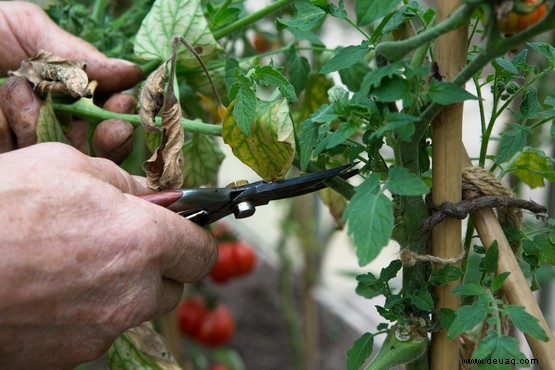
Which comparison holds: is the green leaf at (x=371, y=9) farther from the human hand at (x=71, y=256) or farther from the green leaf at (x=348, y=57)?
the human hand at (x=71, y=256)

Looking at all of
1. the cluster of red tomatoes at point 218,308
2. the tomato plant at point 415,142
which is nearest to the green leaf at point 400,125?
the tomato plant at point 415,142

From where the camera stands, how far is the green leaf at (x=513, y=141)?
0.55m

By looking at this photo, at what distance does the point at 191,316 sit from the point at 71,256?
5.07 ft

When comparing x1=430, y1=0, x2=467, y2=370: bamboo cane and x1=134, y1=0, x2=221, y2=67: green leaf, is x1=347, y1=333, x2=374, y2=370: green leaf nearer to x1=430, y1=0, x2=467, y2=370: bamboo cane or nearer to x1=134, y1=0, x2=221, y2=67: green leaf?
Result: x1=430, y1=0, x2=467, y2=370: bamboo cane

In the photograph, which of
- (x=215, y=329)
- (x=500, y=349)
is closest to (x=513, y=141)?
(x=500, y=349)

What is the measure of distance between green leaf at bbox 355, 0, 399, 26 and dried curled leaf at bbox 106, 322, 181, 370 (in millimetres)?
480

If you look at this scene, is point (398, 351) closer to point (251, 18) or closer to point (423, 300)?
point (423, 300)

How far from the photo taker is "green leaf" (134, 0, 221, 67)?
0.71 meters

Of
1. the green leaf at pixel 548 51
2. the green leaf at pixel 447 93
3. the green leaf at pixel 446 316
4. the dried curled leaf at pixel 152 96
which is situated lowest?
the green leaf at pixel 446 316

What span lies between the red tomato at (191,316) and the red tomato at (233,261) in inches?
4.4

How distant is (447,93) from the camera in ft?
1.44

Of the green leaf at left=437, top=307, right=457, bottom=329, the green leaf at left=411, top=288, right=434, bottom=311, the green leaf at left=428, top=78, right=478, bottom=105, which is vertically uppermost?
the green leaf at left=428, top=78, right=478, bottom=105

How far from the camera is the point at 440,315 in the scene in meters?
0.52

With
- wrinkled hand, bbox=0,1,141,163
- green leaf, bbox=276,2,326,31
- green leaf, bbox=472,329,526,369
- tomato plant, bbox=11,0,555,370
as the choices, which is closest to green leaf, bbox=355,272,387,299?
tomato plant, bbox=11,0,555,370
